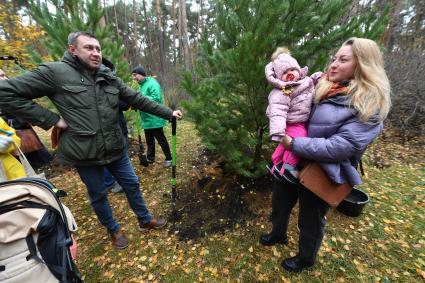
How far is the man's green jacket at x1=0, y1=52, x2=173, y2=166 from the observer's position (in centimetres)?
181

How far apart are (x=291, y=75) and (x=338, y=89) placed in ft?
1.17

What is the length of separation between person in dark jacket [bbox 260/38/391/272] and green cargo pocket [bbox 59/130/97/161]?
1.72m

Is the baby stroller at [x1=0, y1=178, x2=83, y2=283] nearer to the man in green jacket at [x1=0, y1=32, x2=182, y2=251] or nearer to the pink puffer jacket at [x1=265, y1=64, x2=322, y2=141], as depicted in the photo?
the man in green jacket at [x1=0, y1=32, x2=182, y2=251]

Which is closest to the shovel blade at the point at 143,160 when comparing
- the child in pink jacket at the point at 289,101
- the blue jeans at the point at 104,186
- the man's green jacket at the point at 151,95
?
the man's green jacket at the point at 151,95

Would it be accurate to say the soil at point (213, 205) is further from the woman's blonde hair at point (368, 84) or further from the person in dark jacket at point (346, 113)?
the woman's blonde hair at point (368, 84)

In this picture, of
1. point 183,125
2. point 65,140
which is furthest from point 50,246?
point 183,125

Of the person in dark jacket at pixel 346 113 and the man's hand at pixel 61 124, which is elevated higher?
the person in dark jacket at pixel 346 113

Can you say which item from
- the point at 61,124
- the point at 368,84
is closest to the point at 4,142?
the point at 61,124

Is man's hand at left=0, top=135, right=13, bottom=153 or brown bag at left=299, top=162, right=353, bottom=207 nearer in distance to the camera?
brown bag at left=299, top=162, right=353, bottom=207

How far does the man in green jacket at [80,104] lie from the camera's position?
71.9 inches

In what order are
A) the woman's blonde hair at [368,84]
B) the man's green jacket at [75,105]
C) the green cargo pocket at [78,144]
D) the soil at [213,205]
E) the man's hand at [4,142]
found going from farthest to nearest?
the soil at [213,205] → the green cargo pocket at [78,144] → the man's hand at [4,142] → the man's green jacket at [75,105] → the woman's blonde hair at [368,84]

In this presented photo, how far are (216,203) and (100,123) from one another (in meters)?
1.90

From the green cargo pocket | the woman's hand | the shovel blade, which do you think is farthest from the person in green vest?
the woman's hand

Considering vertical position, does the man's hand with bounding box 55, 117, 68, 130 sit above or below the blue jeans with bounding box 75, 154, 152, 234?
above
